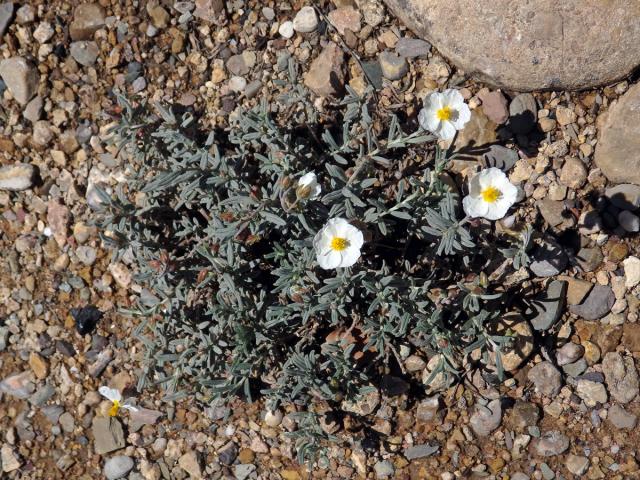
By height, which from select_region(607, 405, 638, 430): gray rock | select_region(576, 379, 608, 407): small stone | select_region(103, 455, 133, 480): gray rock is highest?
select_region(576, 379, 608, 407): small stone

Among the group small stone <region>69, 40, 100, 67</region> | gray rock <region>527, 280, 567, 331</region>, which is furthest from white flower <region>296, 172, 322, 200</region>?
small stone <region>69, 40, 100, 67</region>

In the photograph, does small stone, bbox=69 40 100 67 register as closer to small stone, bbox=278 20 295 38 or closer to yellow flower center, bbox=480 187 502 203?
small stone, bbox=278 20 295 38

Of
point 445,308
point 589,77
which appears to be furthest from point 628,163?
point 445,308

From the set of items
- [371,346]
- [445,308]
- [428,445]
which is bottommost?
[428,445]

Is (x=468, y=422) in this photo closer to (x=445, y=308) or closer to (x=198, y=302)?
(x=445, y=308)

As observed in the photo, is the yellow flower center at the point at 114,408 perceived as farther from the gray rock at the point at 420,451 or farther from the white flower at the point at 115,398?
the gray rock at the point at 420,451
